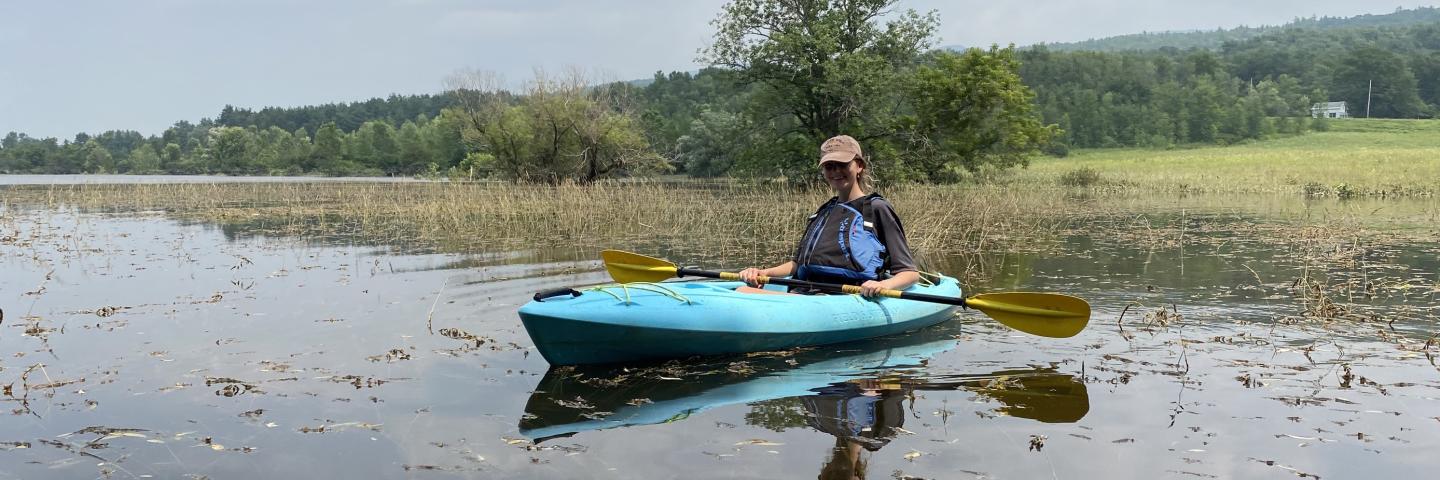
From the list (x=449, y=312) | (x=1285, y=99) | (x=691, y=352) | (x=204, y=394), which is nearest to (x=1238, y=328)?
(x=691, y=352)

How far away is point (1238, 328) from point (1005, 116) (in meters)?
22.2

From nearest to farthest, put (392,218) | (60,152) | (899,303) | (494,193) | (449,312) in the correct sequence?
1. (899,303)
2. (449,312)
3. (392,218)
4. (494,193)
5. (60,152)

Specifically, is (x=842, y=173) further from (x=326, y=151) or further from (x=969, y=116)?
(x=326, y=151)

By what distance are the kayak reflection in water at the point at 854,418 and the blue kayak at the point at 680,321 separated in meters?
0.65

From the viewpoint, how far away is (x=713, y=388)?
17.4ft

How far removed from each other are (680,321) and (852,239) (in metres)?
1.27

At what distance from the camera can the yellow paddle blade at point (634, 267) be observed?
24.3 ft

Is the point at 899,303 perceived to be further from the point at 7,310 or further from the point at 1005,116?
the point at 1005,116

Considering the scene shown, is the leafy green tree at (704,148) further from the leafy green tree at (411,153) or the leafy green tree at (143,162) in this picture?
the leafy green tree at (143,162)

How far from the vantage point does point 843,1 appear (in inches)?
1115

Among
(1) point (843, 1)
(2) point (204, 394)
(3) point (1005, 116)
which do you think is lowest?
(2) point (204, 394)

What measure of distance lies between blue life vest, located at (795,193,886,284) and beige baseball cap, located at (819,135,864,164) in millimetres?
342

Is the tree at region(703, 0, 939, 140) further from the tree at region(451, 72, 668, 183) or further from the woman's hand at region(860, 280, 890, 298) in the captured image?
the woman's hand at region(860, 280, 890, 298)

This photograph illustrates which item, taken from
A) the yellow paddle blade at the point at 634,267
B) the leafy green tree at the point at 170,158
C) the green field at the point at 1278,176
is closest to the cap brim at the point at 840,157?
the yellow paddle blade at the point at 634,267
